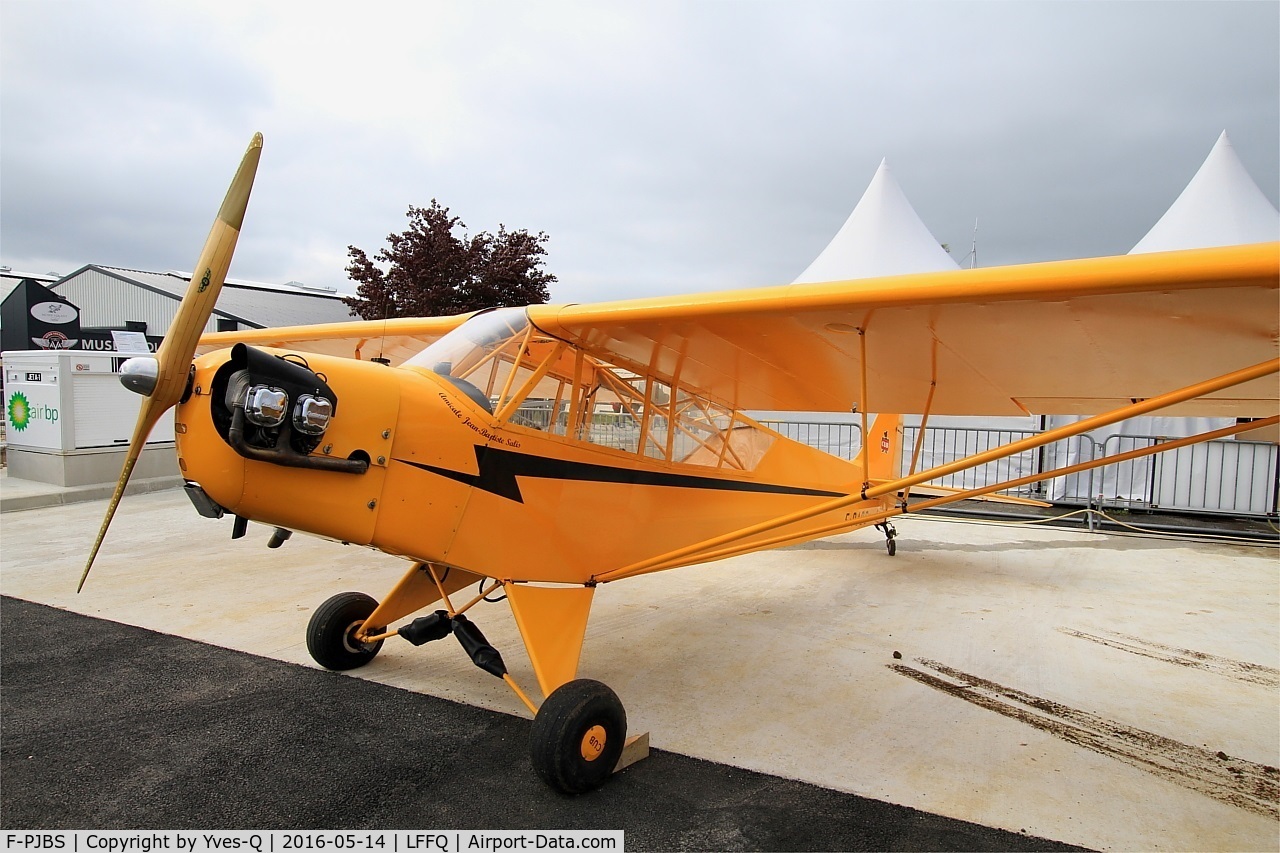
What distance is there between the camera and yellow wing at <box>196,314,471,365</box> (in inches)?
211

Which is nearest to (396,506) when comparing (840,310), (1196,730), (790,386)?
(840,310)

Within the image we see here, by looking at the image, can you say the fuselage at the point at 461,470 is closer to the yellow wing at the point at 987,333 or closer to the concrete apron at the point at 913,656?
the yellow wing at the point at 987,333

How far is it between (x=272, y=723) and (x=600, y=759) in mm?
1845

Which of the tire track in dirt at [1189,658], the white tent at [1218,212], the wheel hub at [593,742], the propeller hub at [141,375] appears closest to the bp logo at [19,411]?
the propeller hub at [141,375]

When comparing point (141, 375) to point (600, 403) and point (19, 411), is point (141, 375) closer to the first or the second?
point (600, 403)

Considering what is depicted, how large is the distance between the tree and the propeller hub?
13281 millimetres

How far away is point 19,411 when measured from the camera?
448 inches

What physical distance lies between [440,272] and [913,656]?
13675 millimetres

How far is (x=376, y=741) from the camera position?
349 cm

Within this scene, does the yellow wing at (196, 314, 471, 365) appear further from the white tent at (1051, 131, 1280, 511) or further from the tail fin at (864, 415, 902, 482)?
the white tent at (1051, 131, 1280, 511)

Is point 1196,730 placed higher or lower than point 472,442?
lower

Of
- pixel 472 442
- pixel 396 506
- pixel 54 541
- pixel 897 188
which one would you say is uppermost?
pixel 897 188

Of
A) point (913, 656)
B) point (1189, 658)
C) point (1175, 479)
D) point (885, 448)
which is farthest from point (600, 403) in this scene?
point (1175, 479)

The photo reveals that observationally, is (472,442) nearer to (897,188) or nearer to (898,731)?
(898,731)
